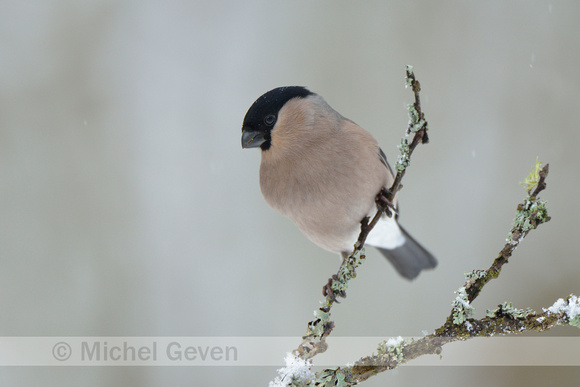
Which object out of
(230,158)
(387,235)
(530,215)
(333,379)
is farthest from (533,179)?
(230,158)

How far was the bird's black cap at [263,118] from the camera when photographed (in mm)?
1958

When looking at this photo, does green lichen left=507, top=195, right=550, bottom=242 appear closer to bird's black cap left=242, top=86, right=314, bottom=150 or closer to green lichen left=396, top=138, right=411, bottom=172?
green lichen left=396, top=138, right=411, bottom=172

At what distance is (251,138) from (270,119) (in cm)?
13

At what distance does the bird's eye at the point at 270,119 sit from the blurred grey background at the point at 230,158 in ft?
7.61

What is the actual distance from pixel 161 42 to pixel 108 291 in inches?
86.5

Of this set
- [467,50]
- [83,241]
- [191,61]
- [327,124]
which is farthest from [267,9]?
[327,124]

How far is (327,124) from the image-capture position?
6.96ft

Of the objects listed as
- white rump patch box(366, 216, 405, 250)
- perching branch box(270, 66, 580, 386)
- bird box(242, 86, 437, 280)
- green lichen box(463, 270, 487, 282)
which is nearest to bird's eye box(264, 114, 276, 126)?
bird box(242, 86, 437, 280)

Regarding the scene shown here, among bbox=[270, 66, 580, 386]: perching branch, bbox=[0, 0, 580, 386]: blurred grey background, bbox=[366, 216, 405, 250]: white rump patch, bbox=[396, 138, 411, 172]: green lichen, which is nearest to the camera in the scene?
bbox=[270, 66, 580, 386]: perching branch

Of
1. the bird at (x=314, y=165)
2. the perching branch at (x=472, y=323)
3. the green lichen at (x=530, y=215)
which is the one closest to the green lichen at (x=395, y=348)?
the perching branch at (x=472, y=323)

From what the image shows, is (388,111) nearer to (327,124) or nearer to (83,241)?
(327,124)

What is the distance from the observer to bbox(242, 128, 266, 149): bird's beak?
1933mm

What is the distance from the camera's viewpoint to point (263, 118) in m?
1.99

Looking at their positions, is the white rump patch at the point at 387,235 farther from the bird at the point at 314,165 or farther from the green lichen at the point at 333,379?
the green lichen at the point at 333,379
